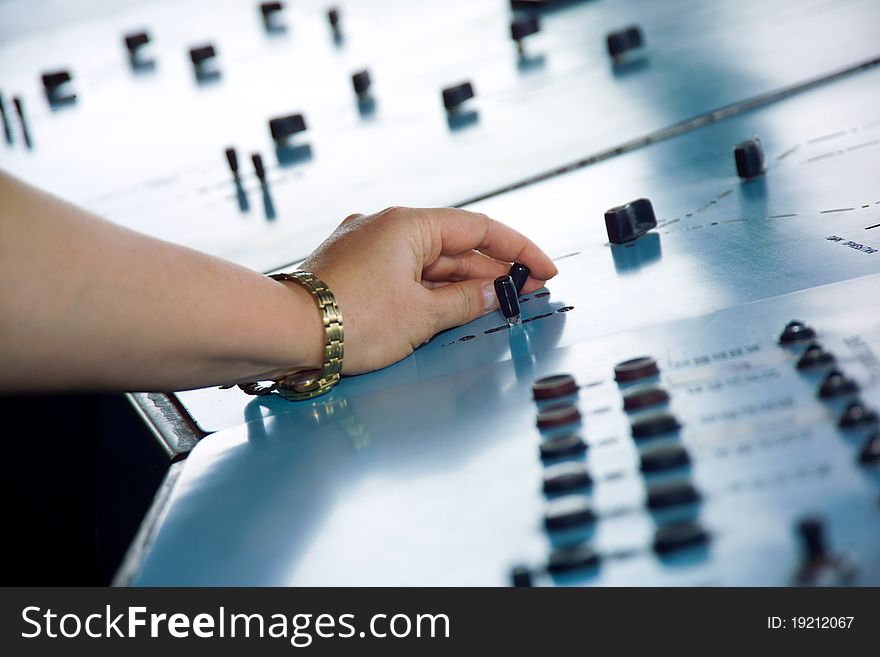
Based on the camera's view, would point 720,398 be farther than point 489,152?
No

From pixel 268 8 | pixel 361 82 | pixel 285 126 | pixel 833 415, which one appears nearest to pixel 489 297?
pixel 833 415

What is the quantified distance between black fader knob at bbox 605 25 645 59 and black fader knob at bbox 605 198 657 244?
125 centimetres

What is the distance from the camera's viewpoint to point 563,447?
2.97ft

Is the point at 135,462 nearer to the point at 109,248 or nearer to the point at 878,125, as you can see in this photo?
the point at 109,248

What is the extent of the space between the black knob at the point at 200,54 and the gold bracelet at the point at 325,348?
108 inches

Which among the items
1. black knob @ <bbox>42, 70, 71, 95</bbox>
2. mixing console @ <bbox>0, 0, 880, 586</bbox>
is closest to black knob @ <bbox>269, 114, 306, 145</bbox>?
mixing console @ <bbox>0, 0, 880, 586</bbox>

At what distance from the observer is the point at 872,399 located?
839 millimetres

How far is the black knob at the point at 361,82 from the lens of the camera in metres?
2.90

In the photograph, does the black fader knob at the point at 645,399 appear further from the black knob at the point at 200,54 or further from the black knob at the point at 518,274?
the black knob at the point at 200,54

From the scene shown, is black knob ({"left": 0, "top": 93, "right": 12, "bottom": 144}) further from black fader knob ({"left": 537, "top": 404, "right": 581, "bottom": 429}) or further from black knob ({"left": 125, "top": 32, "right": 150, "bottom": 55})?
black fader knob ({"left": 537, "top": 404, "right": 581, "bottom": 429})

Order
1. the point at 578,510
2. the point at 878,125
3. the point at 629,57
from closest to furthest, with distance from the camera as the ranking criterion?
the point at 578,510 → the point at 878,125 → the point at 629,57

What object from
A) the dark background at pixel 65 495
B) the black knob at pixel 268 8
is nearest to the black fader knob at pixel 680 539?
the dark background at pixel 65 495
